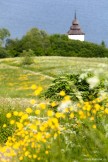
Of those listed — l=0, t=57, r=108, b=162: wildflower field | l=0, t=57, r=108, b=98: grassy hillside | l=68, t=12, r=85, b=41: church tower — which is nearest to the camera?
l=0, t=57, r=108, b=162: wildflower field

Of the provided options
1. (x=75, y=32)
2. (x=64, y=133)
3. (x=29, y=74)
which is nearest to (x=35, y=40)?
(x=75, y=32)

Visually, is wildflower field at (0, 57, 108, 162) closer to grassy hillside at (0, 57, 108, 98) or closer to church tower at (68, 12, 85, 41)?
grassy hillside at (0, 57, 108, 98)

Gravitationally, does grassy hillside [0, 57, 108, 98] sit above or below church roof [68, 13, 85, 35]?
below

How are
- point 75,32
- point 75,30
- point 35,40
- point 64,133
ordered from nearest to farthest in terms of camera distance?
point 64,133 < point 35,40 < point 75,32 < point 75,30

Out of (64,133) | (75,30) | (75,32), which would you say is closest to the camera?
(64,133)

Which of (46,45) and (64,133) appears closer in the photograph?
(64,133)

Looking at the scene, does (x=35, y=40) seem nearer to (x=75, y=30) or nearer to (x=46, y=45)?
(x=46, y=45)

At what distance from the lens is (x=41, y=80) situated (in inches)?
1630

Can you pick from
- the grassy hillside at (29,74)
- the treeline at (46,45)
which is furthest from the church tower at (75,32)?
the grassy hillside at (29,74)

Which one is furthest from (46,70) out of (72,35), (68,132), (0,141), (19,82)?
(72,35)

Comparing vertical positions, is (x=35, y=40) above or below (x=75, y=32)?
below

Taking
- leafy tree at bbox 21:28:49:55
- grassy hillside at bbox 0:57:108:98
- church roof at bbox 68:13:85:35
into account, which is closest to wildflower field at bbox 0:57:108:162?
grassy hillside at bbox 0:57:108:98

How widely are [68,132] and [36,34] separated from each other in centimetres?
11411

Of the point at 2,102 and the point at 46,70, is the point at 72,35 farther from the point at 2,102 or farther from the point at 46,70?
the point at 2,102
